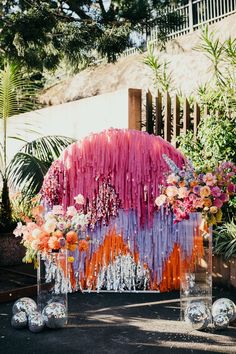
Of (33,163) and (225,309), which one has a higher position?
(33,163)

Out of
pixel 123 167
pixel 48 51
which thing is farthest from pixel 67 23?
pixel 123 167

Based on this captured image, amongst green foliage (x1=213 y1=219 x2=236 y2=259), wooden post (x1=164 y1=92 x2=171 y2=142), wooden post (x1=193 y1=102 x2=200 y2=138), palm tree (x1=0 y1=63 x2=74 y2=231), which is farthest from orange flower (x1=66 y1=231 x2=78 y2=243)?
wooden post (x1=164 y1=92 x2=171 y2=142)

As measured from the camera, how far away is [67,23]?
822 cm

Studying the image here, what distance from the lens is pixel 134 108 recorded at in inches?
273

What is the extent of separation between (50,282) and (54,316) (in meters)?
0.31

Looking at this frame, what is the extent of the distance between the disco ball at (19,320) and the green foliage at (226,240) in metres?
2.23

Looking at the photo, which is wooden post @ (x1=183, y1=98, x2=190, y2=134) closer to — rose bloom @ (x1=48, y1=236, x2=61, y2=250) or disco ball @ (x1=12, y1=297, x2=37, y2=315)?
rose bloom @ (x1=48, y1=236, x2=61, y2=250)

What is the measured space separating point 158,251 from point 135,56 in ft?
26.2

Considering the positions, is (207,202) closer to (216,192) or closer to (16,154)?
(216,192)

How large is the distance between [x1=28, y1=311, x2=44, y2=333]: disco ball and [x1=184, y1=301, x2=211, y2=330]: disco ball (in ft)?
3.73

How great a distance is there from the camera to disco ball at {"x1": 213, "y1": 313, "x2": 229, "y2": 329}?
387 cm

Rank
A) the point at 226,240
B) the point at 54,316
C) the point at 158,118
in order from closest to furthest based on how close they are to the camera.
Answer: the point at 54,316 < the point at 226,240 < the point at 158,118

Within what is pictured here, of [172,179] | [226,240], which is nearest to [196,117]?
[226,240]

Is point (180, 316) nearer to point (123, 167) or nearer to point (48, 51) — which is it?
point (123, 167)
